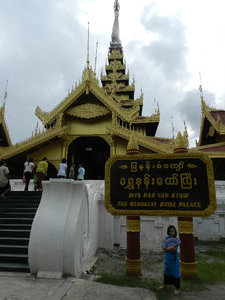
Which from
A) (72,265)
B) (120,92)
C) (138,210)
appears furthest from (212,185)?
(120,92)

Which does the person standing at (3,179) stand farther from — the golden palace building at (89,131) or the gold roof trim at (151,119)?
the gold roof trim at (151,119)

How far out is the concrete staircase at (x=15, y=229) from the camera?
4018 millimetres

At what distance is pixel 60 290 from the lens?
2.99 m

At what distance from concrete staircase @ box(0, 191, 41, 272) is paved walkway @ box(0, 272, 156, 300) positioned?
54cm

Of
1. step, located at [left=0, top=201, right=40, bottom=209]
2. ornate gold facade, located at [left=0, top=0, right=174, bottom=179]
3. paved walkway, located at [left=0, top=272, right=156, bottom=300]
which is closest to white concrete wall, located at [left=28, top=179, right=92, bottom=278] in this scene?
paved walkway, located at [left=0, top=272, right=156, bottom=300]

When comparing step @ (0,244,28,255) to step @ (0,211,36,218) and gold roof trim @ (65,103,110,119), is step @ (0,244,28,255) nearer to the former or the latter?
step @ (0,211,36,218)

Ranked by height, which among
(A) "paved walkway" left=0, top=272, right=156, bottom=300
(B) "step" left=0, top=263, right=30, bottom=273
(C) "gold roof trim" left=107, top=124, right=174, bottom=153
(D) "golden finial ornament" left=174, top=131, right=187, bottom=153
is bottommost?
(A) "paved walkway" left=0, top=272, right=156, bottom=300

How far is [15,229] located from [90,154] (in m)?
13.3

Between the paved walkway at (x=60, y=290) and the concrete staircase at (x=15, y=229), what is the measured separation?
543 mm

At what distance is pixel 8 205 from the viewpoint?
6.41m

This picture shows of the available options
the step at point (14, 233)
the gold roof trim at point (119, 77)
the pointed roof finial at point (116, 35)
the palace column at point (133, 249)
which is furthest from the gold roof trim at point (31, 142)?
the pointed roof finial at point (116, 35)

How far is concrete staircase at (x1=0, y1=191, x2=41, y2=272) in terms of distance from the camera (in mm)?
4018

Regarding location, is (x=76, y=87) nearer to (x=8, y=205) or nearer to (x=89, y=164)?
(x=89, y=164)

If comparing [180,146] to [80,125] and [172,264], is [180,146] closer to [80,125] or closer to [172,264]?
[172,264]
